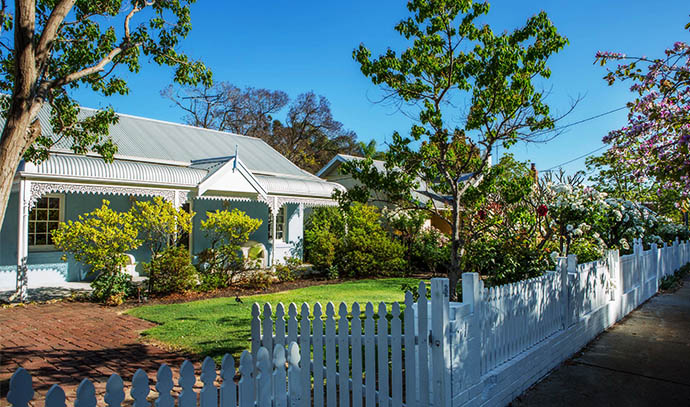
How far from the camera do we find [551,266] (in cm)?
775

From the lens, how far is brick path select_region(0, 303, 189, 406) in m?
5.45

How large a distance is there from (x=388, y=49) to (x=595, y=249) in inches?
273

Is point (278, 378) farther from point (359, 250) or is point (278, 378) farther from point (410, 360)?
point (359, 250)

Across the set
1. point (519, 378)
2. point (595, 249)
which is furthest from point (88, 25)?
point (595, 249)

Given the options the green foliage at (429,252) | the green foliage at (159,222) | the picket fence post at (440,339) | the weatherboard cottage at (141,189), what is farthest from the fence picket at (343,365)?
the green foliage at (429,252)

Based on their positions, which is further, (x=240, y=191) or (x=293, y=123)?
(x=293, y=123)

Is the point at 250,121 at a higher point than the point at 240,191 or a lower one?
higher

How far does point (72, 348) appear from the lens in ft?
21.9

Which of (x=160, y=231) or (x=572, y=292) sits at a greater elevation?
(x=160, y=231)

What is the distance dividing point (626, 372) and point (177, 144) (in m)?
15.6

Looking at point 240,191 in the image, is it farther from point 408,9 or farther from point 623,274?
point 623,274

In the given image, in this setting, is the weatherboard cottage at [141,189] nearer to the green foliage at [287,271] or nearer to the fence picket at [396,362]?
the green foliage at [287,271]

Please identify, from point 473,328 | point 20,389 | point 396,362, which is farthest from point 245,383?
point 473,328

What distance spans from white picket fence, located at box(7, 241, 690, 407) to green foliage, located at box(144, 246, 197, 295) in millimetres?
7073
